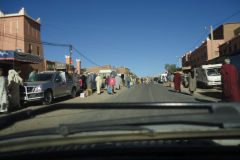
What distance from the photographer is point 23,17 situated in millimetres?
24516

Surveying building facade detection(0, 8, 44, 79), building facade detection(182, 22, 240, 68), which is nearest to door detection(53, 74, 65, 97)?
building facade detection(0, 8, 44, 79)

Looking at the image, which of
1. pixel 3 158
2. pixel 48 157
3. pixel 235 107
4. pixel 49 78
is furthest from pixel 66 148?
pixel 49 78

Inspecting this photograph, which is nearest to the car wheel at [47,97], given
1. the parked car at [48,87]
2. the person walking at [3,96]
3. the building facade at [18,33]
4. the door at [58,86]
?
the parked car at [48,87]

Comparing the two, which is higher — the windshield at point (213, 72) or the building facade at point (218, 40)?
the building facade at point (218, 40)

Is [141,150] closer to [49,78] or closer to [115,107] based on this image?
[115,107]

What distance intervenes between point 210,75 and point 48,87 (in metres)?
15.8

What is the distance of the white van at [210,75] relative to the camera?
1787 cm

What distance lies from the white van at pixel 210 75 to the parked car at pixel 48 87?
13430mm

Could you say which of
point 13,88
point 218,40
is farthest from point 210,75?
point 218,40

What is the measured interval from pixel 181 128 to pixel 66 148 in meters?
1.03

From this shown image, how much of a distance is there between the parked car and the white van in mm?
13430

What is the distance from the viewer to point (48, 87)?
9.84 meters

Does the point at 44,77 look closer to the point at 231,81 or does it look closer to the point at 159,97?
the point at 159,97

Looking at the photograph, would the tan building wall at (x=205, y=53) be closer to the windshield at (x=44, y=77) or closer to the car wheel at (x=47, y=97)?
the windshield at (x=44, y=77)
